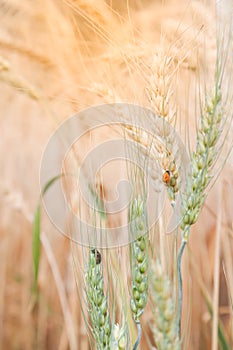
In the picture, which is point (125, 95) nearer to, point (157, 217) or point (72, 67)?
point (72, 67)

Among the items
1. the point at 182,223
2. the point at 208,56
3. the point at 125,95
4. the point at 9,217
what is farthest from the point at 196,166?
the point at 9,217

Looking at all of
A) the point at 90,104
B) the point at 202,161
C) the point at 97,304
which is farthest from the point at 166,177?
the point at 90,104

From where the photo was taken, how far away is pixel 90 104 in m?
1.01

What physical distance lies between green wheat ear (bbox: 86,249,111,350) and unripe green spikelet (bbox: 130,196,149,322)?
1.4 inches

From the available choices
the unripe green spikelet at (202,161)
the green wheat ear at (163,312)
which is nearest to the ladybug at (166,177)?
the unripe green spikelet at (202,161)

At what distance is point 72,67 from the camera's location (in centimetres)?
113

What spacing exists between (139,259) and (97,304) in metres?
0.07

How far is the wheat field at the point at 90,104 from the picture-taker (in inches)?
35.4

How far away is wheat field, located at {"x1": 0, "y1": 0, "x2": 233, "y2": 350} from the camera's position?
2.95ft

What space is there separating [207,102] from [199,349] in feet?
2.72

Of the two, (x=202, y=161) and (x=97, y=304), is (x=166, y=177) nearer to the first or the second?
(x=202, y=161)

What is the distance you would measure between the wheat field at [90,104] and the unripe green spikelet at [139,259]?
0.03 meters

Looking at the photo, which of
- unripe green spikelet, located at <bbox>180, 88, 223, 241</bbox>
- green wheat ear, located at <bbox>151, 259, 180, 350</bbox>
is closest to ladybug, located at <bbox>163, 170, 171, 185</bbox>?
unripe green spikelet, located at <bbox>180, 88, 223, 241</bbox>

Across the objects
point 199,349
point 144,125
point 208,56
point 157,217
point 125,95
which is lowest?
point 199,349
